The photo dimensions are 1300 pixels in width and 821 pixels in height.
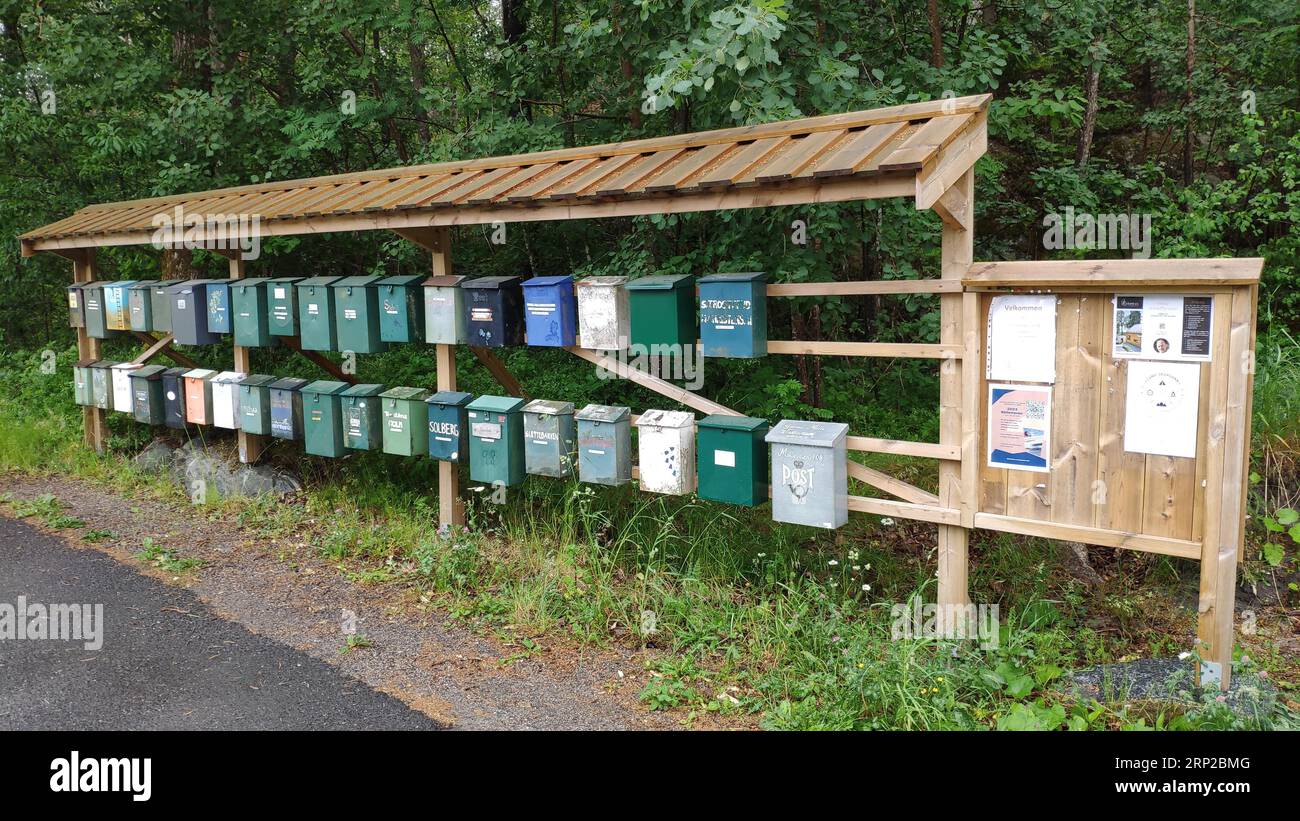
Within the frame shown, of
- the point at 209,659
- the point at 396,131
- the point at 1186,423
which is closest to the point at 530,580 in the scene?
the point at 209,659

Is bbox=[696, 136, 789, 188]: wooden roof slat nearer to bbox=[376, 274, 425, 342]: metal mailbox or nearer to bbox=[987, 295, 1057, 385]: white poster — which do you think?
bbox=[987, 295, 1057, 385]: white poster

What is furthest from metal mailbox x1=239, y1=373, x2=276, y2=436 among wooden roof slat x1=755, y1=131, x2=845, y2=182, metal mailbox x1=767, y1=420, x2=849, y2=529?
wooden roof slat x1=755, y1=131, x2=845, y2=182

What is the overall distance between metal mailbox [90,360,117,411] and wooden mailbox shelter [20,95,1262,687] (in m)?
4.85

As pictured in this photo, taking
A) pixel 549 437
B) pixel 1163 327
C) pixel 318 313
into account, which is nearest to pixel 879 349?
pixel 1163 327

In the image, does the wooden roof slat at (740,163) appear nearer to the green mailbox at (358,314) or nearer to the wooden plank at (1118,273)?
the wooden plank at (1118,273)

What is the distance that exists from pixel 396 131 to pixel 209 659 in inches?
299

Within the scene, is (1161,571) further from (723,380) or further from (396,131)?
(396,131)

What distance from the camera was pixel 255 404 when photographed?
7035 mm

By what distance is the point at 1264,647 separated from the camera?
4.81m

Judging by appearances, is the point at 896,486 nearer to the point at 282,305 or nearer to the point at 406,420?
the point at 406,420

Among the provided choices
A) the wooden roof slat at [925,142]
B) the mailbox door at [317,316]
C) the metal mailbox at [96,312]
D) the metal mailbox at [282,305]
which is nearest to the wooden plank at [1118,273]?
the wooden roof slat at [925,142]

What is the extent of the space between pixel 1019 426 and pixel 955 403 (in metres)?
0.31

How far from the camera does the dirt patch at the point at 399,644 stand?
403 cm

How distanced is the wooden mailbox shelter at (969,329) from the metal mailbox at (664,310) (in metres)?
0.30
